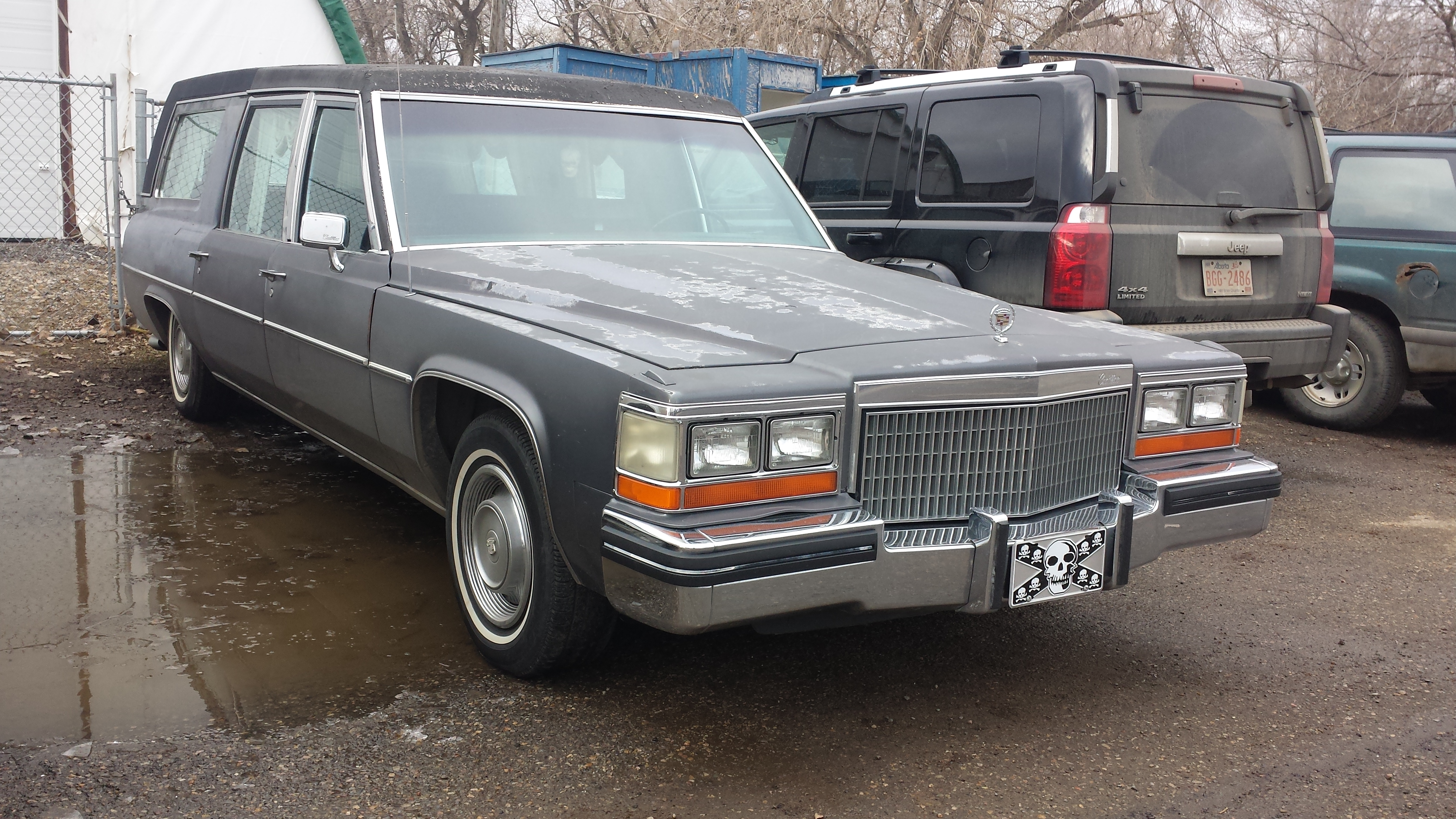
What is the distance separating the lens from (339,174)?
4.25 meters

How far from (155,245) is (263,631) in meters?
3.23

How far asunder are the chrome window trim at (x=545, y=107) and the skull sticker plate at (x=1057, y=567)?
5.97ft

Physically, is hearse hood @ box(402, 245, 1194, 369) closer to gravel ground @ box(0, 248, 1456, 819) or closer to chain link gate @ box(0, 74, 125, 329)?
gravel ground @ box(0, 248, 1456, 819)

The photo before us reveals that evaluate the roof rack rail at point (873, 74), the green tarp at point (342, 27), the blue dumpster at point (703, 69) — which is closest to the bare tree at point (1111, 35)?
the blue dumpster at point (703, 69)

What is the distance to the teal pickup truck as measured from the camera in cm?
712

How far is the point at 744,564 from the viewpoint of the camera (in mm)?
2619

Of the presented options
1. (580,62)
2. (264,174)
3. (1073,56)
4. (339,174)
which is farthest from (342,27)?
(339,174)

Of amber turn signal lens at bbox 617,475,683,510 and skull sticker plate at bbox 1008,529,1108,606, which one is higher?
amber turn signal lens at bbox 617,475,683,510

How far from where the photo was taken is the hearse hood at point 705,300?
3002mm

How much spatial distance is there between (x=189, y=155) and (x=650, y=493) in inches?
176

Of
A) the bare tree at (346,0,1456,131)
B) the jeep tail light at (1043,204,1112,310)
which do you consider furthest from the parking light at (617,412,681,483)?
the bare tree at (346,0,1456,131)

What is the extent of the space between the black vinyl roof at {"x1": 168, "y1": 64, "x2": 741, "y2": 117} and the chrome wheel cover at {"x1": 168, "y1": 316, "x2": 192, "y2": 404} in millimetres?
1760

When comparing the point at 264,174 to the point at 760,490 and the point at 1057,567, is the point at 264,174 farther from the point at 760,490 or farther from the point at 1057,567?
the point at 1057,567

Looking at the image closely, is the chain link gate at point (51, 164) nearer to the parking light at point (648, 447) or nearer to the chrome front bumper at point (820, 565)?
Answer: the parking light at point (648, 447)
